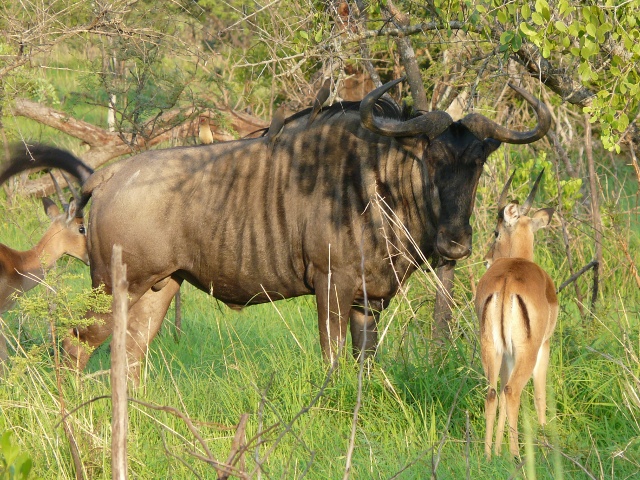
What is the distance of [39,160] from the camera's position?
6.89 m

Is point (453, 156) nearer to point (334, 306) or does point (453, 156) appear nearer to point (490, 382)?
point (334, 306)

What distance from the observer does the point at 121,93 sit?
7754mm

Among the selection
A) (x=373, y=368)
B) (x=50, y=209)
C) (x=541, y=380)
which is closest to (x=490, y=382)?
(x=541, y=380)

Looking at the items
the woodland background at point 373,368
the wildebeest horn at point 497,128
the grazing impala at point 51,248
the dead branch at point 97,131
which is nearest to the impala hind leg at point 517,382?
the woodland background at point 373,368

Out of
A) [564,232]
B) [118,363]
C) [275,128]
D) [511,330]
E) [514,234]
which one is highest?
[118,363]

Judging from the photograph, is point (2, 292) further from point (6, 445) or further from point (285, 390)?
point (6, 445)

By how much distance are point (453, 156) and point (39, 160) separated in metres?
3.12

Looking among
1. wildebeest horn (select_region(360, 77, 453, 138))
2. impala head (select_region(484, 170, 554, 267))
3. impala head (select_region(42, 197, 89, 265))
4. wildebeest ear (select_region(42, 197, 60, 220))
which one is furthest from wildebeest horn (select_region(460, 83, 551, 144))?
wildebeest ear (select_region(42, 197, 60, 220))

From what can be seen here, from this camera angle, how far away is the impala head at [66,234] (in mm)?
8031

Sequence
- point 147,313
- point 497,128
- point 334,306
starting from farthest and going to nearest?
point 147,313 < point 334,306 < point 497,128

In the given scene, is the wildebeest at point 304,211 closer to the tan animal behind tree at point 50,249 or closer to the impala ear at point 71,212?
the tan animal behind tree at point 50,249

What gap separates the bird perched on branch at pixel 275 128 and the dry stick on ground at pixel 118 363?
3.63 m

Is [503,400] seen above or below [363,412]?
above

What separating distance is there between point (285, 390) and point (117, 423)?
2.62 m
